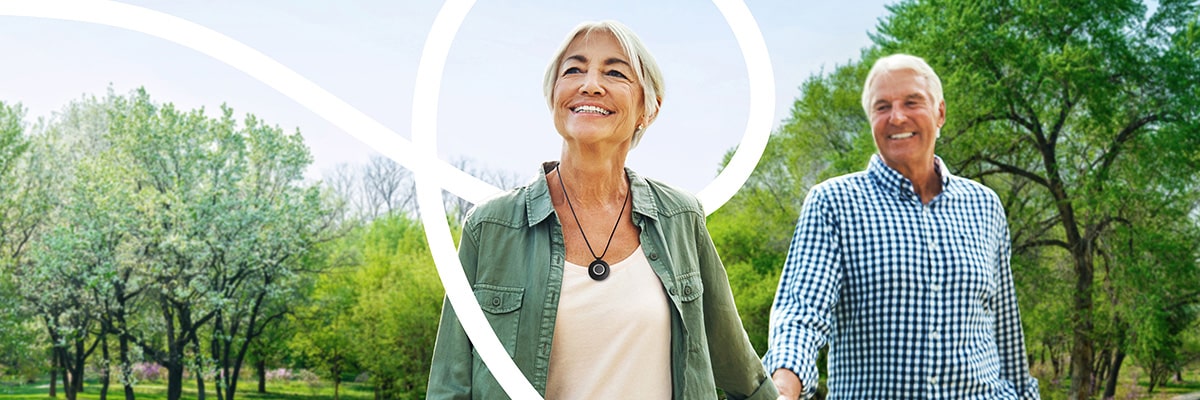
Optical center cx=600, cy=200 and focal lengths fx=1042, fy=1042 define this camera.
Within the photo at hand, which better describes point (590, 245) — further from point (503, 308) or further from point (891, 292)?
point (891, 292)

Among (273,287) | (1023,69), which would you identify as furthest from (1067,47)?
(273,287)

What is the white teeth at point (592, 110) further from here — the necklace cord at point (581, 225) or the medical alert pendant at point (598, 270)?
the medical alert pendant at point (598, 270)

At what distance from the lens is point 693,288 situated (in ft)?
9.68

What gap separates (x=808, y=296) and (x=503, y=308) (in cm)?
102

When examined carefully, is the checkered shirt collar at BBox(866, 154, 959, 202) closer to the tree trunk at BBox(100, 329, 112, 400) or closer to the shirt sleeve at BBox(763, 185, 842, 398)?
the shirt sleeve at BBox(763, 185, 842, 398)

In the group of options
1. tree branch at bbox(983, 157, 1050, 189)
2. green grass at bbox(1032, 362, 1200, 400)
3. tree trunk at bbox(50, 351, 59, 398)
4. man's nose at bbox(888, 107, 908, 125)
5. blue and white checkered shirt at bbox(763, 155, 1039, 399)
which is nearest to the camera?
blue and white checkered shirt at bbox(763, 155, 1039, 399)

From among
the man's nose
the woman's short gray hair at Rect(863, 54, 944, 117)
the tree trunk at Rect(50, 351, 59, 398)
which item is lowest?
the tree trunk at Rect(50, 351, 59, 398)

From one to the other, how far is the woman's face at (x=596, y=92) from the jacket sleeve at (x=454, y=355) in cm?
40

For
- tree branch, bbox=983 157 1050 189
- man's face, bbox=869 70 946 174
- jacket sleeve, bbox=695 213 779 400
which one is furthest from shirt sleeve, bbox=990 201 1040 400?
tree branch, bbox=983 157 1050 189

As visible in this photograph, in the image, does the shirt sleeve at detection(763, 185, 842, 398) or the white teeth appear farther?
the shirt sleeve at detection(763, 185, 842, 398)

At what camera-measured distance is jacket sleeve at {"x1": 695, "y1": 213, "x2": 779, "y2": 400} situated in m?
3.14

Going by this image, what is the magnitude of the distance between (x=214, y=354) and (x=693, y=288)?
3737 cm

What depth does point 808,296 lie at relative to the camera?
324cm

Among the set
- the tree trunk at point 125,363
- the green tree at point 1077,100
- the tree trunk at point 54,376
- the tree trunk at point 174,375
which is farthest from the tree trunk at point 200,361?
the green tree at point 1077,100
